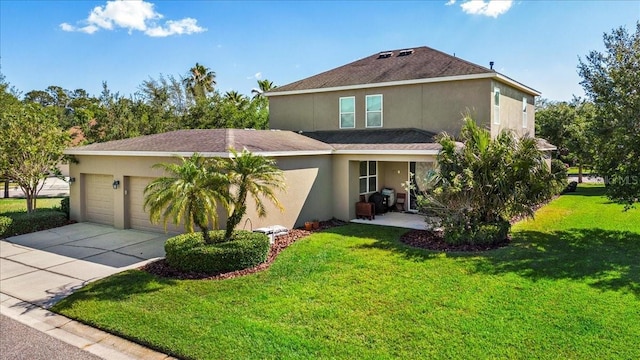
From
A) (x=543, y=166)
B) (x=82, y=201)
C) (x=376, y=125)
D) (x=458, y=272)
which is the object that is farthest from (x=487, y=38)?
(x=82, y=201)

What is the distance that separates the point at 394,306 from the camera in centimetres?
774

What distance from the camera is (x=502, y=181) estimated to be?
12047 millimetres

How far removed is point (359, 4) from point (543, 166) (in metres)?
11.1

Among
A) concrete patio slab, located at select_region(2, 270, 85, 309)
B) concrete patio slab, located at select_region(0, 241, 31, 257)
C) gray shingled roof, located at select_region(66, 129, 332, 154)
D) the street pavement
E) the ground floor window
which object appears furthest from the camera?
the ground floor window

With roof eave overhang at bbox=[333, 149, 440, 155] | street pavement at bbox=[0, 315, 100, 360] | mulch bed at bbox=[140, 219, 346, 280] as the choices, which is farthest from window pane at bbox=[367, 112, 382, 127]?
street pavement at bbox=[0, 315, 100, 360]

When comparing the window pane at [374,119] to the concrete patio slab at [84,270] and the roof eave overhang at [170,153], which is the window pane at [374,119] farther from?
the concrete patio slab at [84,270]

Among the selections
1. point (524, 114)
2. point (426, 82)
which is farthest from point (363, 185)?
point (524, 114)

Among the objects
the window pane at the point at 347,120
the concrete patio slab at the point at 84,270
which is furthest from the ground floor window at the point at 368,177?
the concrete patio slab at the point at 84,270

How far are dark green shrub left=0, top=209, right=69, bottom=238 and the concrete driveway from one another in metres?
0.49

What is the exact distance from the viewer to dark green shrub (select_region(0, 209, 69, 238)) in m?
14.9

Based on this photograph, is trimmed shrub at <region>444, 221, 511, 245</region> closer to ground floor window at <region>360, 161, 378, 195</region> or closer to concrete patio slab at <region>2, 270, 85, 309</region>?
ground floor window at <region>360, 161, 378, 195</region>

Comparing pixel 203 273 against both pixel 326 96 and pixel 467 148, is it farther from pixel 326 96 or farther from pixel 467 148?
pixel 326 96

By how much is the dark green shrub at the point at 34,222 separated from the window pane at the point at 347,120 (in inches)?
503

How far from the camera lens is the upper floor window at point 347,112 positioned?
19.5 m
